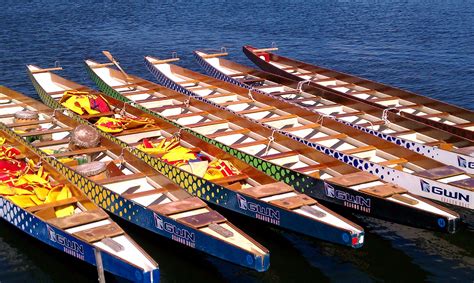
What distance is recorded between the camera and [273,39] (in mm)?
45750

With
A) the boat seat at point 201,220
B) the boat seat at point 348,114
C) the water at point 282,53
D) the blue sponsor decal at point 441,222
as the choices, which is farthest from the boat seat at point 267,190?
the boat seat at point 348,114

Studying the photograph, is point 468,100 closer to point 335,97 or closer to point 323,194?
point 335,97

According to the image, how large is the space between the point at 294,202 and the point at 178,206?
9.01ft

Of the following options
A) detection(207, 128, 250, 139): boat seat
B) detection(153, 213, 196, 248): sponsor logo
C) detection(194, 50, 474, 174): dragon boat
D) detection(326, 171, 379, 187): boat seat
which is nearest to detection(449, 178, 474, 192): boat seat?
detection(194, 50, 474, 174): dragon boat

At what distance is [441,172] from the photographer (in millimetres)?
17312

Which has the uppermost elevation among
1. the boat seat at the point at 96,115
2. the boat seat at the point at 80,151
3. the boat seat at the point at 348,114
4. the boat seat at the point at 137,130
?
the boat seat at the point at 96,115

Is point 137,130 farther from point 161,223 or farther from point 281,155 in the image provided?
point 161,223

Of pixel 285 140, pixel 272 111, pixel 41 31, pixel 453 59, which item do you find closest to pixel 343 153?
pixel 285 140

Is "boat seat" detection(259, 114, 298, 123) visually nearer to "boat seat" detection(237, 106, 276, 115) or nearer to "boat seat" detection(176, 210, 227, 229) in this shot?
"boat seat" detection(237, 106, 276, 115)

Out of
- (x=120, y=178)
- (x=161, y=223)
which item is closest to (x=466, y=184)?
(x=161, y=223)

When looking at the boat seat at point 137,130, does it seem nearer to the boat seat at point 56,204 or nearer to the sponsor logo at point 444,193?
the boat seat at point 56,204

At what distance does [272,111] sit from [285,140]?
408cm

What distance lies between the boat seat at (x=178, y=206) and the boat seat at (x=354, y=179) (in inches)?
142

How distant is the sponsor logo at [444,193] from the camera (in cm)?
1609
